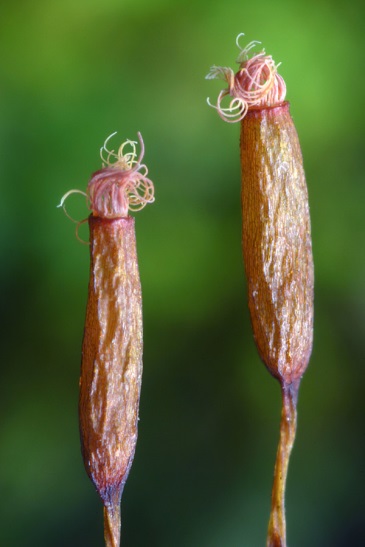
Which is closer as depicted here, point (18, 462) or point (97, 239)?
point (97, 239)

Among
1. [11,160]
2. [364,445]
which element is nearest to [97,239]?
[11,160]

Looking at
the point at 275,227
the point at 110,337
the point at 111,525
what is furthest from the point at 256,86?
the point at 111,525

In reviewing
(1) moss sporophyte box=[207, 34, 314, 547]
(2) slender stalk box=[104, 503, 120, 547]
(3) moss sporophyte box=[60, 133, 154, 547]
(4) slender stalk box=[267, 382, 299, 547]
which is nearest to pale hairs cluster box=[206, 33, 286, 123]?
(1) moss sporophyte box=[207, 34, 314, 547]

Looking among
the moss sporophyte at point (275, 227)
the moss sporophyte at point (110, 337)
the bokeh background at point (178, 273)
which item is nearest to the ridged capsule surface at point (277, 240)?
the moss sporophyte at point (275, 227)

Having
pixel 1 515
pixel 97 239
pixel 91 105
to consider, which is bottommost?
pixel 1 515

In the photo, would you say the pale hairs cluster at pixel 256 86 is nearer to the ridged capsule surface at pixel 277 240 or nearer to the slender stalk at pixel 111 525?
the ridged capsule surface at pixel 277 240

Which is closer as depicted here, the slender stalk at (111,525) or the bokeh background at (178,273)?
the slender stalk at (111,525)

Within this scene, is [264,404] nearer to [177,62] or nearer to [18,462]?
[18,462]
